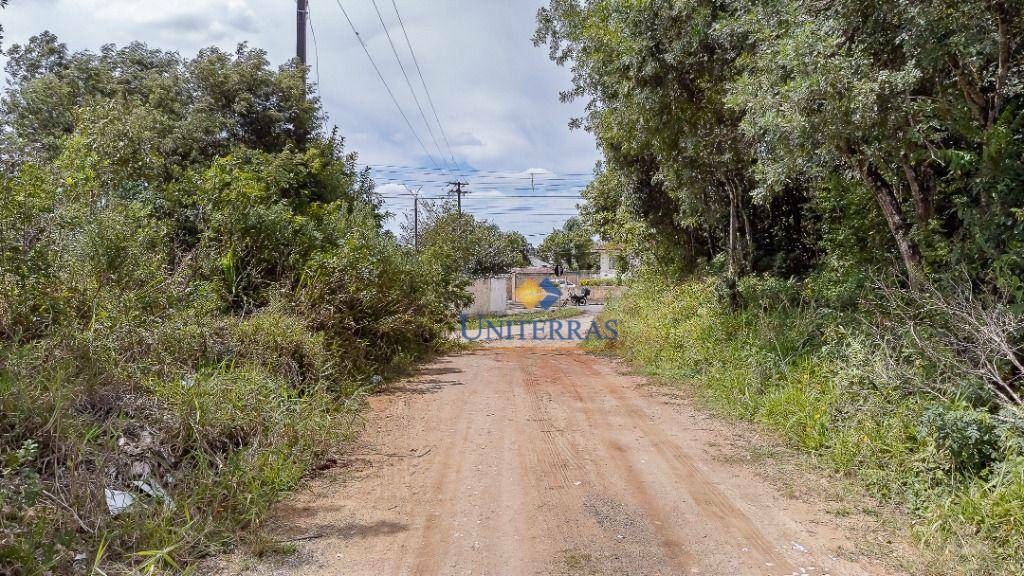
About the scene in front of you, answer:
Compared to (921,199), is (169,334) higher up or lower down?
lower down

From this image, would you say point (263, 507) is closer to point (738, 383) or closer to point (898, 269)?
point (738, 383)

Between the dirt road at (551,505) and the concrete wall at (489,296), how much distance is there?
68.6 feet

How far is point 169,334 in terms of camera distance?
5.28m

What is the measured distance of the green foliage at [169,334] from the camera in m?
3.66

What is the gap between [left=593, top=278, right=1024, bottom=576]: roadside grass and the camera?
12.4 feet

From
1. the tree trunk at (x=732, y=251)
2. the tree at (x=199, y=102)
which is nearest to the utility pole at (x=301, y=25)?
the tree at (x=199, y=102)

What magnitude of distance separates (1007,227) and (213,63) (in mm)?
12478

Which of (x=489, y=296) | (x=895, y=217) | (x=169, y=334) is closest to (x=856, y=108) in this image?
(x=895, y=217)

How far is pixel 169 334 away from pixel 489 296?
960 inches

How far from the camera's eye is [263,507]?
4.24 metres

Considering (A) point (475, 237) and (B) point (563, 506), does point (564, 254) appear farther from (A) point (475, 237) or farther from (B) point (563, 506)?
(B) point (563, 506)

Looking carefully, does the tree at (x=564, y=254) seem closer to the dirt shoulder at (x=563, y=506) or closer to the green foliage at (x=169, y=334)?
the green foliage at (x=169, y=334)

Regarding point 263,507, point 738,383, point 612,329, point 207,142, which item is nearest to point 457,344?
point 612,329

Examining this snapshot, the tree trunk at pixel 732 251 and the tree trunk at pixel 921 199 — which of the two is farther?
the tree trunk at pixel 732 251
